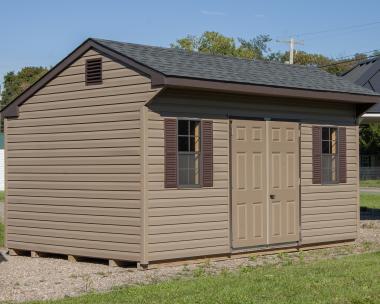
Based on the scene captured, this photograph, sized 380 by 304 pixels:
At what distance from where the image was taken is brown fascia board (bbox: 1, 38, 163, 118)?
38.6ft

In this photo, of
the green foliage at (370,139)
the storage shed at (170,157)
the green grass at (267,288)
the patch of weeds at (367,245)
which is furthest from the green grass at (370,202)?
the green foliage at (370,139)

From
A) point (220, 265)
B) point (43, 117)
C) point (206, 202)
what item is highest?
point (43, 117)

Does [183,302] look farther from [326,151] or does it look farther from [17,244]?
[326,151]

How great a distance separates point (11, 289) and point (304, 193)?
6258 mm

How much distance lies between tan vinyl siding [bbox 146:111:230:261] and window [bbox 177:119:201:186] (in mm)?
212

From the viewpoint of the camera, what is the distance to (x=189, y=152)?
12.4m

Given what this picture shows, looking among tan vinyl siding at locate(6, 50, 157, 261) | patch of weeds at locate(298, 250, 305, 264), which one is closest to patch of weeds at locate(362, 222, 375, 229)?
patch of weeds at locate(298, 250, 305, 264)

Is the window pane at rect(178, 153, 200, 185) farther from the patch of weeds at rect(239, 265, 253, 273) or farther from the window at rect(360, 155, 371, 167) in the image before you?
the window at rect(360, 155, 371, 167)

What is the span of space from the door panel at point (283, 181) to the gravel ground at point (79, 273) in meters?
0.49

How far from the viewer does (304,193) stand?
1422cm

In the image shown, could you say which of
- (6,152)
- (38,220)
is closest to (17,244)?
(38,220)

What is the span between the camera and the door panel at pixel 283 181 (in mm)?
13664

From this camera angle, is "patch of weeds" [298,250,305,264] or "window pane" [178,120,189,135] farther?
"patch of weeds" [298,250,305,264]

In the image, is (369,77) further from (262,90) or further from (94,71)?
(94,71)
